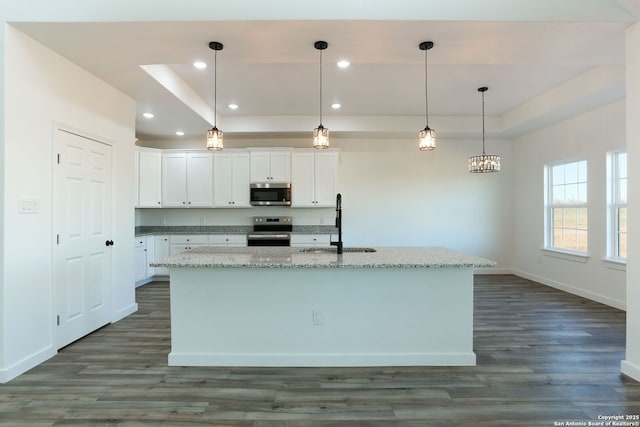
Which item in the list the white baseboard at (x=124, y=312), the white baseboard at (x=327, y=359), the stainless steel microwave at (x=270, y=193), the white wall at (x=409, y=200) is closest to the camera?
the white baseboard at (x=327, y=359)

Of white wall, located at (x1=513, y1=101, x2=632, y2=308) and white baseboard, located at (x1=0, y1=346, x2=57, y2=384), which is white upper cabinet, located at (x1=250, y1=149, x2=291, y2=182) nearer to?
white baseboard, located at (x1=0, y1=346, x2=57, y2=384)

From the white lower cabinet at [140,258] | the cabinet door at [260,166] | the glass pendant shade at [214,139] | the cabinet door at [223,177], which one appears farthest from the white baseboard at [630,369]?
the white lower cabinet at [140,258]

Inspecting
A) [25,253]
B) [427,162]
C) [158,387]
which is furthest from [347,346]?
[427,162]

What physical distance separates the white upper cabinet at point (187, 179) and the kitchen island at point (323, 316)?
3342 millimetres

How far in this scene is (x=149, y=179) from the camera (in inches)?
223

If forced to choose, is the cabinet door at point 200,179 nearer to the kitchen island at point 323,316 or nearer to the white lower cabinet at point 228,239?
the white lower cabinet at point 228,239

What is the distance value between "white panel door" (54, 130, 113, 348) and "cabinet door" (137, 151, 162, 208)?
85.4 inches

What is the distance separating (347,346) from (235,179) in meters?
3.90

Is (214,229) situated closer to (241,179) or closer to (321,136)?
(241,179)

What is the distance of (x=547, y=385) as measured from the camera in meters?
2.29

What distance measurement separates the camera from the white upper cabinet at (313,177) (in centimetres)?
567

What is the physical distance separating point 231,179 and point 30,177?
3226 millimetres

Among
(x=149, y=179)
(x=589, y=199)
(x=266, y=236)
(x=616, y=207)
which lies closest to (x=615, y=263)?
(x=616, y=207)

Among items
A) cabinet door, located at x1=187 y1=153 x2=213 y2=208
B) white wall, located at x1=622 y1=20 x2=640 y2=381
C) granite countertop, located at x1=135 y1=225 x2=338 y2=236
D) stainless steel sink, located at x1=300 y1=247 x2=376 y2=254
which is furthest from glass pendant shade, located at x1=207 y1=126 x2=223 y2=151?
white wall, located at x1=622 y1=20 x2=640 y2=381
